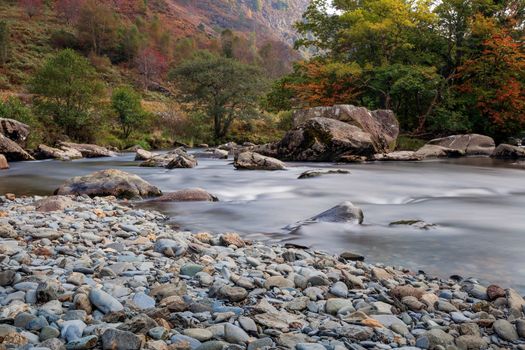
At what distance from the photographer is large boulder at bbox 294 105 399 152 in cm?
1995

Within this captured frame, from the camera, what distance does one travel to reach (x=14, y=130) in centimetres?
1916

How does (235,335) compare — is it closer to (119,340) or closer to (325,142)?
(119,340)

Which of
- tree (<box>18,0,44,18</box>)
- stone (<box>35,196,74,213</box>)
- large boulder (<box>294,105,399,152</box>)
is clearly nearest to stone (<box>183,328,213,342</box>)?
stone (<box>35,196,74,213</box>)

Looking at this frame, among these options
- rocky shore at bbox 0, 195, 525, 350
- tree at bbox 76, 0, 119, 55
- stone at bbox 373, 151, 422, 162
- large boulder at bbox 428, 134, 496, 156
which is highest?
tree at bbox 76, 0, 119, 55

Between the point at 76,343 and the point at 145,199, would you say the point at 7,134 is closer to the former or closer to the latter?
the point at 145,199

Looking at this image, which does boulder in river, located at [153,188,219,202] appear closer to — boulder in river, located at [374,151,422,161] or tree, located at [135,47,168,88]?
boulder in river, located at [374,151,422,161]

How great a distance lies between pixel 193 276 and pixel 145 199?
5560 mm

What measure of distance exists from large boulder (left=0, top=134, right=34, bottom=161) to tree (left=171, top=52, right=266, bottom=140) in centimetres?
1542

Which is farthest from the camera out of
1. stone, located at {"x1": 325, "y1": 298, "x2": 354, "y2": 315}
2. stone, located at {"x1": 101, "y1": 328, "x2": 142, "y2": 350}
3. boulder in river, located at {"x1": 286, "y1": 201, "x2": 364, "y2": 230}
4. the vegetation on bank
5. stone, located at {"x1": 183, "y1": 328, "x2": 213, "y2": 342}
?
the vegetation on bank

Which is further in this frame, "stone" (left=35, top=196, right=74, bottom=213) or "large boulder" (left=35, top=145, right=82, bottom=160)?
"large boulder" (left=35, top=145, right=82, bottom=160)

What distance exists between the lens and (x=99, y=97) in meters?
26.1

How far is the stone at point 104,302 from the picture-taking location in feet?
10.1

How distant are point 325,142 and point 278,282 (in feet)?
49.3

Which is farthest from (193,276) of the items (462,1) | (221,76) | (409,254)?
(221,76)
